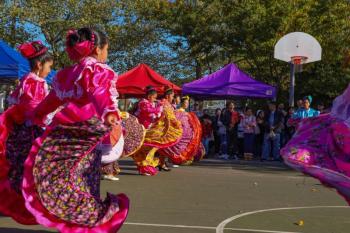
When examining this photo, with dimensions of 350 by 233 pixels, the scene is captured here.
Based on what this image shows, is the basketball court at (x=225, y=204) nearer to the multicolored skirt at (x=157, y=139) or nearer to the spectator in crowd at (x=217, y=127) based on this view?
the multicolored skirt at (x=157, y=139)

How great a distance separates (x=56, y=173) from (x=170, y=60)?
29990 mm

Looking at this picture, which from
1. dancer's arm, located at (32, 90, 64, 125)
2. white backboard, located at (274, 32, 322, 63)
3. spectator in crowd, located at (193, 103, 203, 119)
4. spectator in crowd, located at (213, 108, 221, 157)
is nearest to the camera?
dancer's arm, located at (32, 90, 64, 125)

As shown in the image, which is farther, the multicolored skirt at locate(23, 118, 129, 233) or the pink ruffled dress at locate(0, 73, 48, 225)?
the pink ruffled dress at locate(0, 73, 48, 225)

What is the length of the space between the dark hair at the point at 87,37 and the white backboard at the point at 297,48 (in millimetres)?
13091

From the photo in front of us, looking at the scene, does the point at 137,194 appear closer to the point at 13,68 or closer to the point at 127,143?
the point at 127,143

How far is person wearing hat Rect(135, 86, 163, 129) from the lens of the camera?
10117 millimetres

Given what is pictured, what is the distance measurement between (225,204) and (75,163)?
3.41 meters

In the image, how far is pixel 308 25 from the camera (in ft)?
72.4

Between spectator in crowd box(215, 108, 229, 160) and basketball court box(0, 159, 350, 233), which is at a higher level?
spectator in crowd box(215, 108, 229, 160)

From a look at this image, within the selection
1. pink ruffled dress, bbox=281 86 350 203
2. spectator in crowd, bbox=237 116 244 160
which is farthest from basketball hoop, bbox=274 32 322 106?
pink ruffled dress, bbox=281 86 350 203

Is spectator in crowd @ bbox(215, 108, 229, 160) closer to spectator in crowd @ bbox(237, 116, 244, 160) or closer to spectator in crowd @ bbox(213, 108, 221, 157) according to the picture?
spectator in crowd @ bbox(213, 108, 221, 157)

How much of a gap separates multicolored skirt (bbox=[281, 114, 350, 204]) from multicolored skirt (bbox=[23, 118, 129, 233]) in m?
1.48

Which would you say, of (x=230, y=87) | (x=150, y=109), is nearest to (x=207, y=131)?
(x=230, y=87)

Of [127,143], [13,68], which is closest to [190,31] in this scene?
[13,68]
